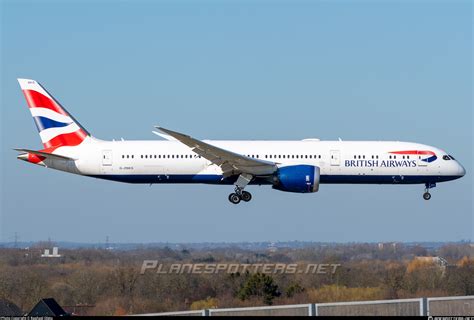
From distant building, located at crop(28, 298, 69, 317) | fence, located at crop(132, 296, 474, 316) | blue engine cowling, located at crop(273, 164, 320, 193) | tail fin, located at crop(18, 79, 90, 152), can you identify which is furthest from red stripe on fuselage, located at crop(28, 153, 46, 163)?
fence, located at crop(132, 296, 474, 316)

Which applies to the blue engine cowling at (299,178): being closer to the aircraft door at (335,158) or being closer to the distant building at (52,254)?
the aircraft door at (335,158)

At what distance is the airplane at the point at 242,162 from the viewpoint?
5016cm

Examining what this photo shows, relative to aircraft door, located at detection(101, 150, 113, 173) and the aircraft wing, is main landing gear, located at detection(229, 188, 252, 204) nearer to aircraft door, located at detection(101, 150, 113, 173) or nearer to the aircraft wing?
the aircraft wing

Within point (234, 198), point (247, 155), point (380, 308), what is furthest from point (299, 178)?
point (380, 308)

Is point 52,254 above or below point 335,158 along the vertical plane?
below

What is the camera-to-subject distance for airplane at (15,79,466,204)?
50156 mm

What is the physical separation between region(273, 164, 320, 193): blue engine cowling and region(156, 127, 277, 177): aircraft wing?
0.76 m

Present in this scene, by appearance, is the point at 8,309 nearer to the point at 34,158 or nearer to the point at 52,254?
the point at 52,254

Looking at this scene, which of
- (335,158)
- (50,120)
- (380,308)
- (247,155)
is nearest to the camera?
(380,308)

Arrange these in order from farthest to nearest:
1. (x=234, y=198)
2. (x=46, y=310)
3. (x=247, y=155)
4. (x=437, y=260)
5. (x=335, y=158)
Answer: (x=234, y=198) < (x=247, y=155) < (x=335, y=158) < (x=437, y=260) < (x=46, y=310)

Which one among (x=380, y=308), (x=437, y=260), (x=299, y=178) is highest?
(x=299, y=178)

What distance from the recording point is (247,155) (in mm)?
50438

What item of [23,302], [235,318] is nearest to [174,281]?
[23,302]

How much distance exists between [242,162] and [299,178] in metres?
2.77
